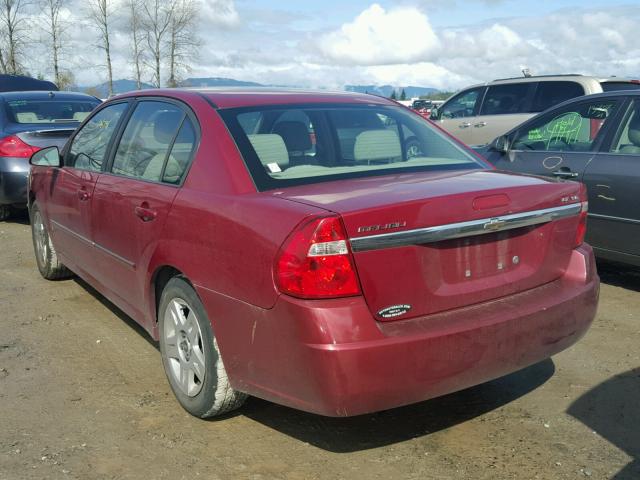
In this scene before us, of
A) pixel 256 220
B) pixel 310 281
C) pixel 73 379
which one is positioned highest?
pixel 256 220

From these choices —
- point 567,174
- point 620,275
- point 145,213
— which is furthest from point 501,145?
point 145,213

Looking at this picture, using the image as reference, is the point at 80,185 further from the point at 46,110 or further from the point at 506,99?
the point at 506,99

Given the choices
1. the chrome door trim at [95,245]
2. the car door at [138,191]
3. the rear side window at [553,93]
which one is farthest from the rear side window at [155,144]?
the rear side window at [553,93]

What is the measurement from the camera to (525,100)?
10656 mm

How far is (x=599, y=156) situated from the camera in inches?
223

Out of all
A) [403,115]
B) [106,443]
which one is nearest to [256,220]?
[106,443]

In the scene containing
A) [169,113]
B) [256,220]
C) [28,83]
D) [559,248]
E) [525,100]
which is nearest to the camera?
[256,220]

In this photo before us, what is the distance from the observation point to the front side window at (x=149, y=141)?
148 inches

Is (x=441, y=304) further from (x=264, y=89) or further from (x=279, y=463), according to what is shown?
(x=264, y=89)

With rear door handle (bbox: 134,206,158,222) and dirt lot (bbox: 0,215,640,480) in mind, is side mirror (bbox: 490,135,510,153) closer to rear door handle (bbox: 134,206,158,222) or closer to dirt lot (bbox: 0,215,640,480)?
dirt lot (bbox: 0,215,640,480)

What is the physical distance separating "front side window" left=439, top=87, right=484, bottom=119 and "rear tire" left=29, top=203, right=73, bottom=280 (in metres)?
7.69

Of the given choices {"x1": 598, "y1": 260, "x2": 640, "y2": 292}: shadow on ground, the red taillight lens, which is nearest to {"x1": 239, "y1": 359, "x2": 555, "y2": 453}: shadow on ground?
the red taillight lens

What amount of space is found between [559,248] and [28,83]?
58.6 feet

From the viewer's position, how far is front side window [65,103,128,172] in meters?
4.58
